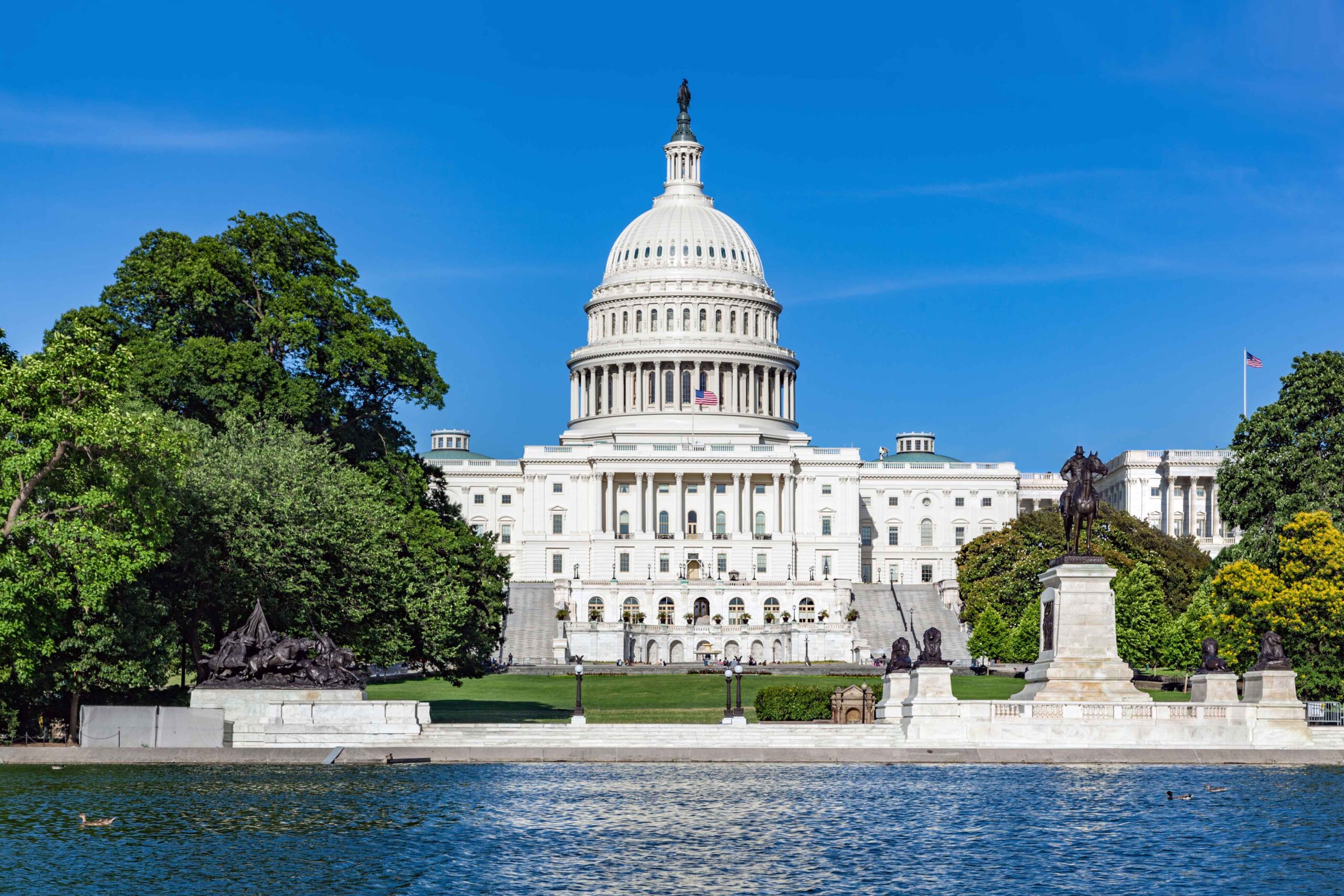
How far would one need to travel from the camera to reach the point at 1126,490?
160000mm

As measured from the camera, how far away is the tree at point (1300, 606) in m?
52.2

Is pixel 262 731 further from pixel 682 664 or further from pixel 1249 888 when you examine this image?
pixel 682 664

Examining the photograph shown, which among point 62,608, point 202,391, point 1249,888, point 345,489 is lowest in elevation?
point 1249,888

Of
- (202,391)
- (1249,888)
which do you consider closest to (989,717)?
(1249,888)

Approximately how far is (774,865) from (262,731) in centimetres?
1892

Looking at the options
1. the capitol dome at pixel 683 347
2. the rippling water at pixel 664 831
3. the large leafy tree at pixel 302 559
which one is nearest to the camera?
the rippling water at pixel 664 831

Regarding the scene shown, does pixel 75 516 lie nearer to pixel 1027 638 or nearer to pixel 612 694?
pixel 612 694

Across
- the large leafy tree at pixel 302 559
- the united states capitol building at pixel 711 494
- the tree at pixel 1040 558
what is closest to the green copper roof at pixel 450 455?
the united states capitol building at pixel 711 494

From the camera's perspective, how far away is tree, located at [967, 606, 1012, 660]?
316ft

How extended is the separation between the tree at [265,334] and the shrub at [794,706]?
1574 centimetres

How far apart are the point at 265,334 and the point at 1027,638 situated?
154ft

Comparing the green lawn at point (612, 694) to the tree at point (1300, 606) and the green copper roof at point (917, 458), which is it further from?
the green copper roof at point (917, 458)

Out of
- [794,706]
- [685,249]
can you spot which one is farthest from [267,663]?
[685,249]

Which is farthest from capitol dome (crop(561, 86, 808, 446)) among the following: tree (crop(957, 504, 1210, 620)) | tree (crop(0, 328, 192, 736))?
tree (crop(0, 328, 192, 736))
